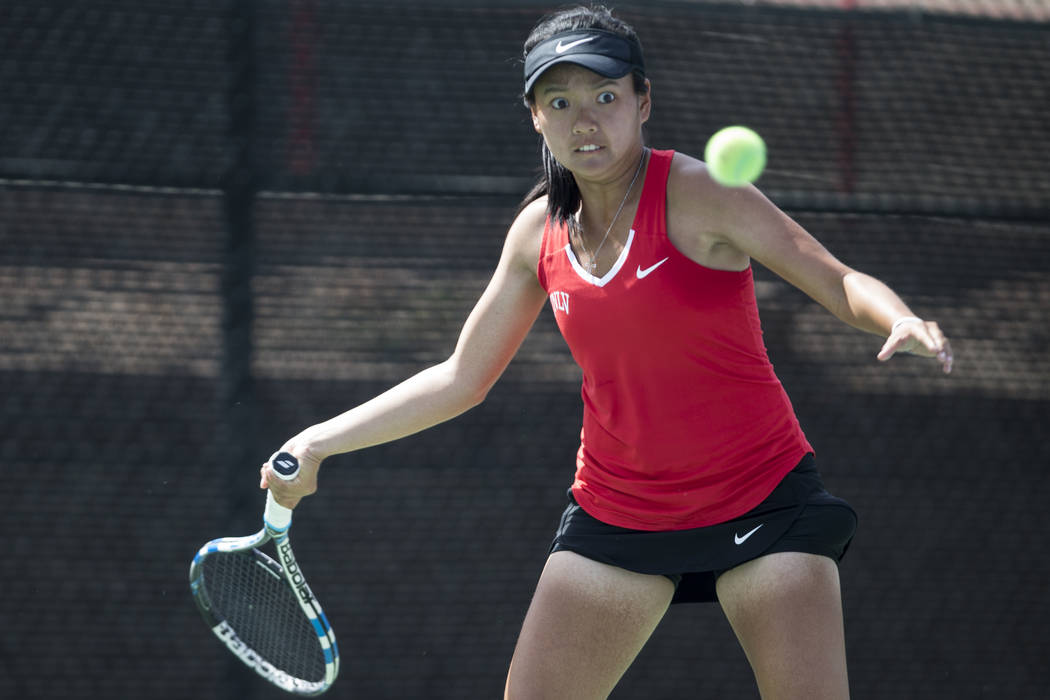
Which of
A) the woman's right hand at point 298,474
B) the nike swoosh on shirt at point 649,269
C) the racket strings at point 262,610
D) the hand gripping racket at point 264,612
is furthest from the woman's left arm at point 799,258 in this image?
the racket strings at point 262,610

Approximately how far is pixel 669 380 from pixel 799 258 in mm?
334

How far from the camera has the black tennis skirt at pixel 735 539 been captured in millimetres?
2279

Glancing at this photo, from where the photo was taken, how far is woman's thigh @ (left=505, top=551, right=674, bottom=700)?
2.36m

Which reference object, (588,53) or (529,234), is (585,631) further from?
(588,53)

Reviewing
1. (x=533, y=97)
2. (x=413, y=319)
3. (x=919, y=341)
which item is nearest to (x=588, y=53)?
(x=533, y=97)

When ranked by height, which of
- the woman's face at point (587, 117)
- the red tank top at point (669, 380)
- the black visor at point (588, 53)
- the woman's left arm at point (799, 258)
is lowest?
the red tank top at point (669, 380)

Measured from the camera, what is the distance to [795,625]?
221cm

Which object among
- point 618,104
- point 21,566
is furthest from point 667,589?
point 21,566

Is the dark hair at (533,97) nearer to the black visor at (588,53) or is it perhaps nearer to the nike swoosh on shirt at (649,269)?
the black visor at (588,53)

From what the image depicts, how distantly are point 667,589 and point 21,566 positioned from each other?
2.11m

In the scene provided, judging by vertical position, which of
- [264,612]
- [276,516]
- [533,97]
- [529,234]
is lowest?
[264,612]

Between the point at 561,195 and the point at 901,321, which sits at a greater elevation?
the point at 901,321

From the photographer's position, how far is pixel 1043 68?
3.89 meters

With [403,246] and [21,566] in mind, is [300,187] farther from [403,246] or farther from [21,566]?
[21,566]
